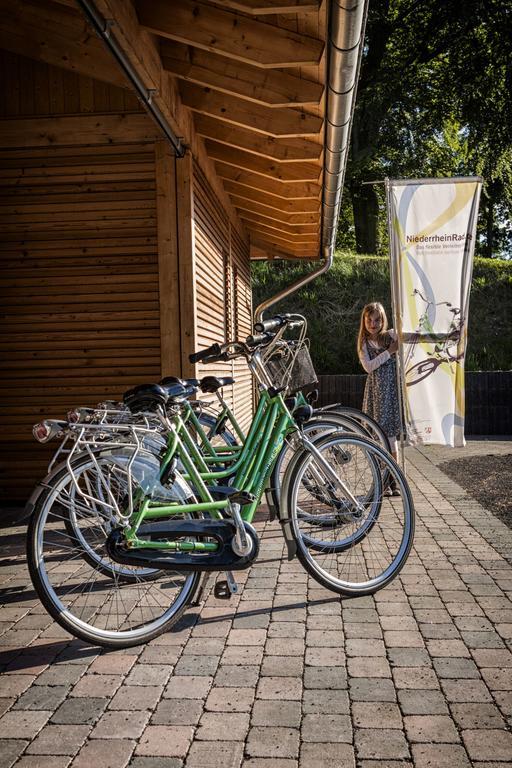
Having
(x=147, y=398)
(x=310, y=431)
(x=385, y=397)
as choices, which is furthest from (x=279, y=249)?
(x=147, y=398)

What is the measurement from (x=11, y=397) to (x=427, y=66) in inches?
763

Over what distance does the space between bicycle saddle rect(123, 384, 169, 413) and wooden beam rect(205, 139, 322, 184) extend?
4.94 meters

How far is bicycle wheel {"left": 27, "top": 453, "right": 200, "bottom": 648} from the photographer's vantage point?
347 centimetres

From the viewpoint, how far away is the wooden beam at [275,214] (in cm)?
1091

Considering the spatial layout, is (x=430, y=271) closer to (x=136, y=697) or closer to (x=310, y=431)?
(x=310, y=431)

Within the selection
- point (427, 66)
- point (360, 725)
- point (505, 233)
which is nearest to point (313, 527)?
point (360, 725)

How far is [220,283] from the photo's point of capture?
9.70 meters

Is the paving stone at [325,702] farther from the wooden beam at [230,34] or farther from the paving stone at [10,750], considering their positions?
the wooden beam at [230,34]

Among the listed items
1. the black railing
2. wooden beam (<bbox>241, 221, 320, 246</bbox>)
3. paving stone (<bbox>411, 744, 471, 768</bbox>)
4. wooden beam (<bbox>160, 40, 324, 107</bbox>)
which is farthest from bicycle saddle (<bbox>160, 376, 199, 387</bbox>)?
the black railing

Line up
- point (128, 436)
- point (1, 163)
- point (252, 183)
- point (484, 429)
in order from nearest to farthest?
point (128, 436) < point (1, 163) < point (252, 183) < point (484, 429)

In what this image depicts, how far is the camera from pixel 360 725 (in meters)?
2.88

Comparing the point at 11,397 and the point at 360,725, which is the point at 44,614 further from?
the point at 11,397

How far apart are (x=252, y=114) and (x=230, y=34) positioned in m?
1.46

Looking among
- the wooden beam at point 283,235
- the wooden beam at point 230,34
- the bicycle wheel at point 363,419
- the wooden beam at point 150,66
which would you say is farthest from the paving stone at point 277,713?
the wooden beam at point 283,235
